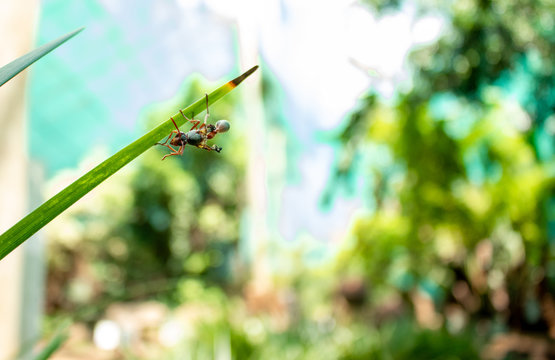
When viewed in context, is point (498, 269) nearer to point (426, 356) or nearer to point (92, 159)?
point (426, 356)

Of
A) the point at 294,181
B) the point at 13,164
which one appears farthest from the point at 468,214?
the point at 294,181

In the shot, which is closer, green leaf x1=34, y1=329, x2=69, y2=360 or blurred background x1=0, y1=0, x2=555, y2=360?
green leaf x1=34, y1=329, x2=69, y2=360

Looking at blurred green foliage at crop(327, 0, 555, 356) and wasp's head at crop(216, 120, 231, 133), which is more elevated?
blurred green foliage at crop(327, 0, 555, 356)

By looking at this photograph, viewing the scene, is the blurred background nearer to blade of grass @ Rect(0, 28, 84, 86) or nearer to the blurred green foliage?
the blurred green foliage

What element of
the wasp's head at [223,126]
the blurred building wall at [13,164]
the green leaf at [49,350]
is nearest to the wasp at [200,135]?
the wasp's head at [223,126]

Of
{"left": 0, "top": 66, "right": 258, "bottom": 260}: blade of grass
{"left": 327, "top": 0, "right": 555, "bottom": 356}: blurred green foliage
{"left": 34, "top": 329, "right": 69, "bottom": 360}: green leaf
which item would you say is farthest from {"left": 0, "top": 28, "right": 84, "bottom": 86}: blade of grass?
{"left": 327, "top": 0, "right": 555, "bottom": 356}: blurred green foliage

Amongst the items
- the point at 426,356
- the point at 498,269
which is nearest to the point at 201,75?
the point at 498,269

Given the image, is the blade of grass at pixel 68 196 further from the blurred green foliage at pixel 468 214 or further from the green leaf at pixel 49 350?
the blurred green foliage at pixel 468 214
